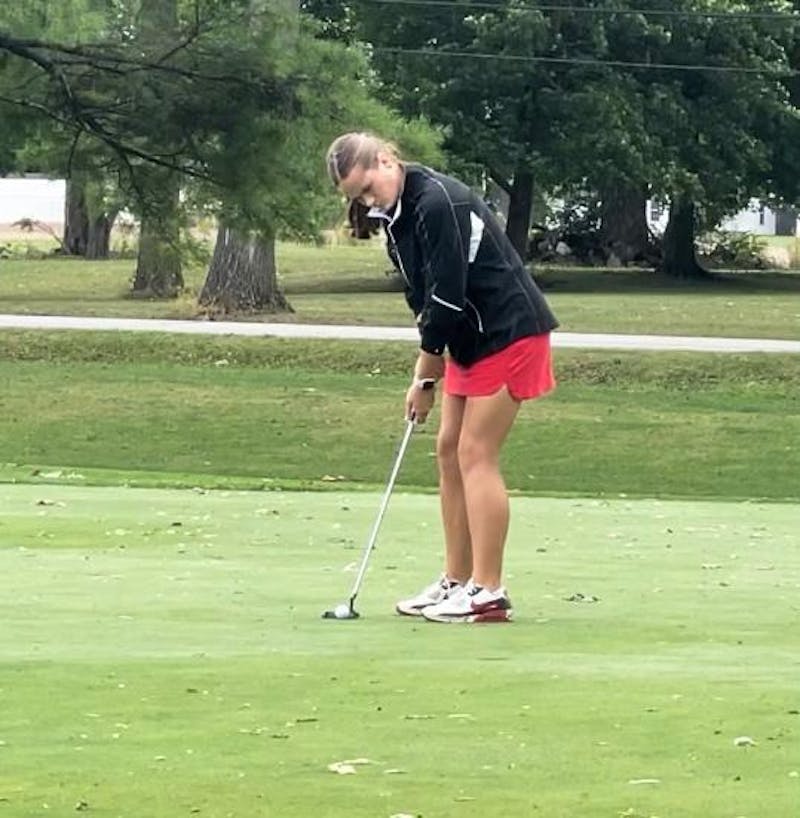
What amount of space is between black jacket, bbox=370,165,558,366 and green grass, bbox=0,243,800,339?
19856mm

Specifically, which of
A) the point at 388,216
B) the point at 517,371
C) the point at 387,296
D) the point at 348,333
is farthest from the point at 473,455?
the point at 387,296

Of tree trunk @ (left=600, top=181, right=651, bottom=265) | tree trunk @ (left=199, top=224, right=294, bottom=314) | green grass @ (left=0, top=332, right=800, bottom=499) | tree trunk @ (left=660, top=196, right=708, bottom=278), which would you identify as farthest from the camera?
tree trunk @ (left=600, top=181, right=651, bottom=265)

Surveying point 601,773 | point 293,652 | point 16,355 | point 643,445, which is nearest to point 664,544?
point 293,652

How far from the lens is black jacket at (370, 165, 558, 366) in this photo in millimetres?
8039

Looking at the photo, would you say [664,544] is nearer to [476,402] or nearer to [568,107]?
[476,402]

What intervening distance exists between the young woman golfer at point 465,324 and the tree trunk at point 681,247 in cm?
4601

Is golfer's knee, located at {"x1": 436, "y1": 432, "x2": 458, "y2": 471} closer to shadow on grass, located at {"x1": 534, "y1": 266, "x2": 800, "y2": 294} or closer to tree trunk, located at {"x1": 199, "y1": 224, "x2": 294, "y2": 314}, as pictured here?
tree trunk, located at {"x1": 199, "y1": 224, "x2": 294, "y2": 314}

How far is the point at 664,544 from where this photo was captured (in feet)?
36.8

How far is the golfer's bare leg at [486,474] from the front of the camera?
8305 mm

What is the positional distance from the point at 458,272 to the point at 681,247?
47927 millimetres

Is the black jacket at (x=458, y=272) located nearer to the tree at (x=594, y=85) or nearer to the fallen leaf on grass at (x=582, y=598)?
the fallen leaf on grass at (x=582, y=598)

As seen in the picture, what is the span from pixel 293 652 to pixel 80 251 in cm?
5594

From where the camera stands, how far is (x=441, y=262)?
8.02 m

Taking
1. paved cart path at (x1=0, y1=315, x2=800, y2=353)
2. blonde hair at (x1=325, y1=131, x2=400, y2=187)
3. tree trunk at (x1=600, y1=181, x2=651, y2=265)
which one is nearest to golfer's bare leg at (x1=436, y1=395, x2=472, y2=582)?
blonde hair at (x1=325, y1=131, x2=400, y2=187)
